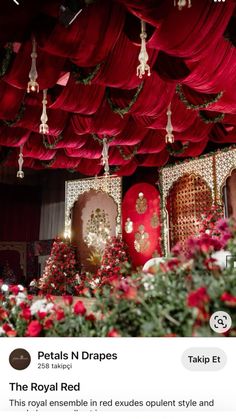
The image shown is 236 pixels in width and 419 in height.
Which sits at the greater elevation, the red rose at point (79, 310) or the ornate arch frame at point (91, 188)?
the ornate arch frame at point (91, 188)

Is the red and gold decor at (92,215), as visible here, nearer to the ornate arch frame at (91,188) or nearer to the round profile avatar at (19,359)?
the ornate arch frame at (91,188)

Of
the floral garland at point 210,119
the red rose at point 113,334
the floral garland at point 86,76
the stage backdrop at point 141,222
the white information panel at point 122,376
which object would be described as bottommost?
the white information panel at point 122,376

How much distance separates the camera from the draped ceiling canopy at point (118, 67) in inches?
135

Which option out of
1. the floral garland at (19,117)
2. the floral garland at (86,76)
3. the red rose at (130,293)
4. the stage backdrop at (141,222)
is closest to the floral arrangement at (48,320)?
the red rose at (130,293)

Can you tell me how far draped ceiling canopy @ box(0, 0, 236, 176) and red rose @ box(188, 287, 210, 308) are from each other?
2599 mm

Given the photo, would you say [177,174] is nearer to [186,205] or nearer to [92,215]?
[186,205]

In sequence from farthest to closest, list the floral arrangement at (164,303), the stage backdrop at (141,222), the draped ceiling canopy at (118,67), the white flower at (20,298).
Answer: the stage backdrop at (141,222) → the draped ceiling canopy at (118,67) → the white flower at (20,298) → the floral arrangement at (164,303)

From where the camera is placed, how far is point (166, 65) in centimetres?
448

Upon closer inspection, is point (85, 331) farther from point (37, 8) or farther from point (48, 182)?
point (48, 182)

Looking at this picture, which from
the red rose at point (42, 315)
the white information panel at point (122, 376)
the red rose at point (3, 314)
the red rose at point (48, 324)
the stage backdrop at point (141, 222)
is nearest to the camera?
the white information panel at point (122, 376)

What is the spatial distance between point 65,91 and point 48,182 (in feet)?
21.9

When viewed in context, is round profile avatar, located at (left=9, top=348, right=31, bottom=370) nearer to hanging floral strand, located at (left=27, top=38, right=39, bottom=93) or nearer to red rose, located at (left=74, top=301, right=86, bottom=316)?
red rose, located at (left=74, top=301, right=86, bottom=316)

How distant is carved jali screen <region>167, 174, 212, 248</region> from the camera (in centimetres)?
816

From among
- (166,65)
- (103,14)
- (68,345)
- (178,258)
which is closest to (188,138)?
(166,65)
